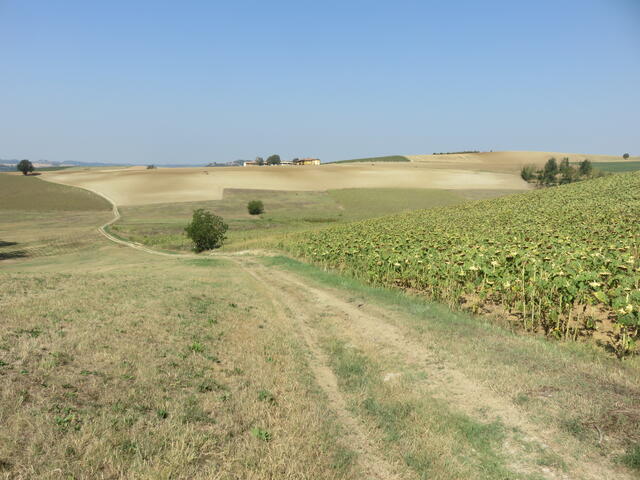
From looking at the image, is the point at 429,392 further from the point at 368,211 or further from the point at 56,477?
the point at 368,211

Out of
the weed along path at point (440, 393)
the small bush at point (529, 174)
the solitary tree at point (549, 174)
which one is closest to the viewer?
the weed along path at point (440, 393)

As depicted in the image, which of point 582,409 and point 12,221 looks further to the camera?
point 12,221

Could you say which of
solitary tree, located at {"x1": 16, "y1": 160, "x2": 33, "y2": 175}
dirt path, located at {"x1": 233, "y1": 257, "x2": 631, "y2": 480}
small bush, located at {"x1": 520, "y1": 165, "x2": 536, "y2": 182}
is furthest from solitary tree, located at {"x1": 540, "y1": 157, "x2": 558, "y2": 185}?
solitary tree, located at {"x1": 16, "y1": 160, "x2": 33, "y2": 175}

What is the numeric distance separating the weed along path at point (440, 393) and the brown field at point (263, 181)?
7876cm

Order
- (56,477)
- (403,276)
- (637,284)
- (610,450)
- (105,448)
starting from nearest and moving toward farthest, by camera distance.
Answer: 1. (56,477)
2. (105,448)
3. (610,450)
4. (637,284)
5. (403,276)

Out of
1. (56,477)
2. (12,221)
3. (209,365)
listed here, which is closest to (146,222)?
(12,221)

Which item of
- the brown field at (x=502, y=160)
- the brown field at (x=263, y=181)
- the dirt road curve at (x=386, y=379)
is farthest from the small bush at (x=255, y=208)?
the brown field at (x=502, y=160)

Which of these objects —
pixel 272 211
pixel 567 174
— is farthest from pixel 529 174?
pixel 272 211

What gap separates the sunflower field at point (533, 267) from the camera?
533 inches

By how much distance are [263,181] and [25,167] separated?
9123 centimetres

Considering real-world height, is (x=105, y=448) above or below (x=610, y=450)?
above

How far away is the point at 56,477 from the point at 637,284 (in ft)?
59.6

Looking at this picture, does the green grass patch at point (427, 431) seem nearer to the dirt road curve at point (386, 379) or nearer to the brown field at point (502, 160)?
the dirt road curve at point (386, 379)

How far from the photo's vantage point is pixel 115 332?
11.5 metres
